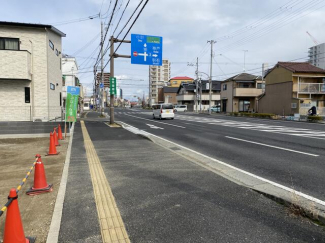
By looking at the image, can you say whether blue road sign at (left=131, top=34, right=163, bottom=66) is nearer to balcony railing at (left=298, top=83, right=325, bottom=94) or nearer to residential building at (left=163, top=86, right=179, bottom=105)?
balcony railing at (left=298, top=83, right=325, bottom=94)

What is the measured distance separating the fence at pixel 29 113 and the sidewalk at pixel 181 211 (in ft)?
35.6

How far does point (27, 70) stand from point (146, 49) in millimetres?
8611

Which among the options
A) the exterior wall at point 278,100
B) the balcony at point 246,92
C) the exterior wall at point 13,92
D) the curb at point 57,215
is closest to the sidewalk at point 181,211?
the curb at point 57,215

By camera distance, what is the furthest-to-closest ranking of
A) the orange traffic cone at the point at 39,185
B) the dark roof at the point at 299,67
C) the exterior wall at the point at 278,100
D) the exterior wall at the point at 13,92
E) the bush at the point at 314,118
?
1. the dark roof at the point at 299,67
2. the exterior wall at the point at 278,100
3. the bush at the point at 314,118
4. the exterior wall at the point at 13,92
5. the orange traffic cone at the point at 39,185

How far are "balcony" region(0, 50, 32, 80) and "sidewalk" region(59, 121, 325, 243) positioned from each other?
1353 centimetres

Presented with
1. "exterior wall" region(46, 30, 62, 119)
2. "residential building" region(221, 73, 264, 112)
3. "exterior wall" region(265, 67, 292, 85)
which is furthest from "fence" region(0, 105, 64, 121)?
"residential building" region(221, 73, 264, 112)

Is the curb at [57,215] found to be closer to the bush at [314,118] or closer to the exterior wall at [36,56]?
the exterior wall at [36,56]

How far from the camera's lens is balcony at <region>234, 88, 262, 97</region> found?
43.7 metres

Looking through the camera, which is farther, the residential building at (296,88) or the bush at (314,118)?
the residential building at (296,88)

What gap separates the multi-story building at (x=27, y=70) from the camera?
1577cm

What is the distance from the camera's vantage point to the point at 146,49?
1750 centimetres

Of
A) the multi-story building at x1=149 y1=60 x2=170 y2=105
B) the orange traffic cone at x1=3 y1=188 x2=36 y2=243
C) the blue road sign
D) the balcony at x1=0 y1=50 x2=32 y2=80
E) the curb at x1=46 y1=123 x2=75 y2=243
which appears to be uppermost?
the multi-story building at x1=149 y1=60 x2=170 y2=105

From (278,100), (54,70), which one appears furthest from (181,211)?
(278,100)

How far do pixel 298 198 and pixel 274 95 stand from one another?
35801 millimetres
